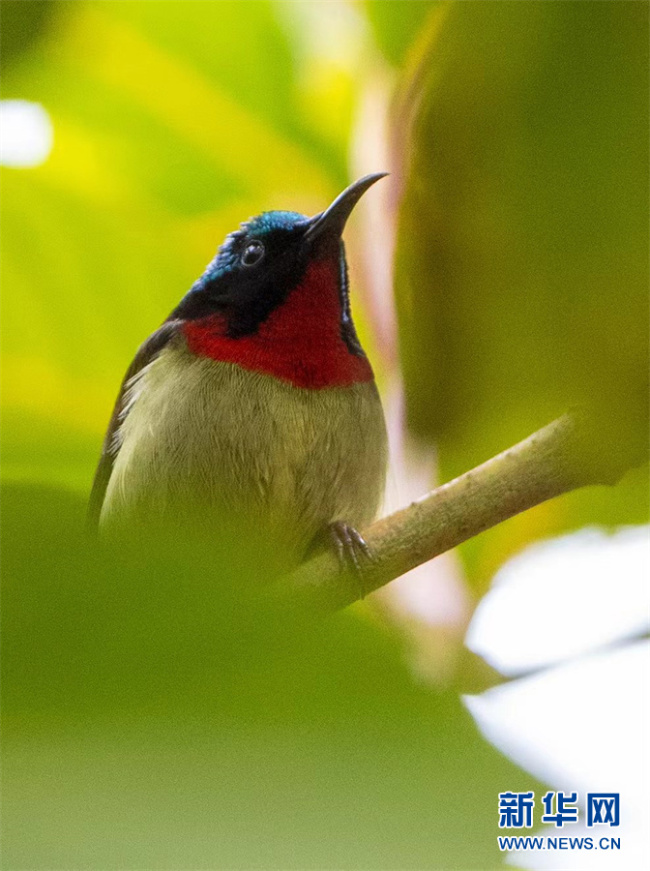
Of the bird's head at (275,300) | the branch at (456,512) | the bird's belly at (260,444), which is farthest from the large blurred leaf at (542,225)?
the bird's belly at (260,444)

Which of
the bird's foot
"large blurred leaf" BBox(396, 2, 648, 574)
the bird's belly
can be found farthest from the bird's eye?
"large blurred leaf" BBox(396, 2, 648, 574)

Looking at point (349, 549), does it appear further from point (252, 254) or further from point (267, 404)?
point (252, 254)

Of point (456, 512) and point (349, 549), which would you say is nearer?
point (456, 512)

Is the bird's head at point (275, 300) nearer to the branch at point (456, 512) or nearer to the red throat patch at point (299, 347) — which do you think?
the red throat patch at point (299, 347)

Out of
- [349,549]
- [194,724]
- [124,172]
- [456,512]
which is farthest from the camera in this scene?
[349,549]

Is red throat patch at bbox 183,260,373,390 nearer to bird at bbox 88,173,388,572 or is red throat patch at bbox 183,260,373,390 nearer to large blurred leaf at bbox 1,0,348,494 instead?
bird at bbox 88,173,388,572

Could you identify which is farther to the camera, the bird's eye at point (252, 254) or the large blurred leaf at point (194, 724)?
the bird's eye at point (252, 254)

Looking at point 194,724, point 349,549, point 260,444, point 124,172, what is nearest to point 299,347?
point 260,444
